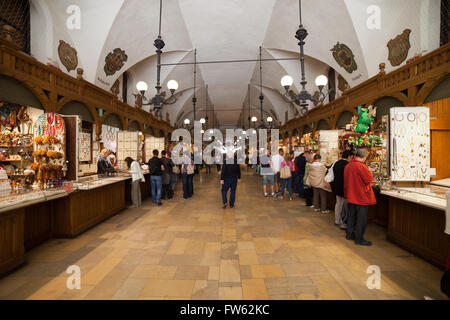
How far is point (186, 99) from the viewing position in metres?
15.3

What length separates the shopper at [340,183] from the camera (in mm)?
3842

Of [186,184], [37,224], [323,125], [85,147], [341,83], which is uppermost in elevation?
[341,83]

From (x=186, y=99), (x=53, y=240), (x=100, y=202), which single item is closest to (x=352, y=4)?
(x=100, y=202)

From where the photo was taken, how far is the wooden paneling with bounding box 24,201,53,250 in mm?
3086

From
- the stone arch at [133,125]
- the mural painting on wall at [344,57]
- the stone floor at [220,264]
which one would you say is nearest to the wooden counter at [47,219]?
the stone floor at [220,264]

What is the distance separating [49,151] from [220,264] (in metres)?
3.55

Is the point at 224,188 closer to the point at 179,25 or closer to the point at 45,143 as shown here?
the point at 45,143

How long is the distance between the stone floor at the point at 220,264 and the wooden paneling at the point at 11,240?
0.15 m

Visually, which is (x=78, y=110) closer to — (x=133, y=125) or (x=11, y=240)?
(x=133, y=125)

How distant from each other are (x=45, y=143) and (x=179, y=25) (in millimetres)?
6596

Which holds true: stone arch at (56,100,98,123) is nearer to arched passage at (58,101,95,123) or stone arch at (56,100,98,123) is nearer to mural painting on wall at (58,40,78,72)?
arched passage at (58,101,95,123)

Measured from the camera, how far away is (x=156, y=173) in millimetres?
5914

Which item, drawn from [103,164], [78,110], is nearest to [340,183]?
[103,164]

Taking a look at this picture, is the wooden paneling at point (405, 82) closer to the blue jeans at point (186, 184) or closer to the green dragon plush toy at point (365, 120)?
the green dragon plush toy at point (365, 120)
